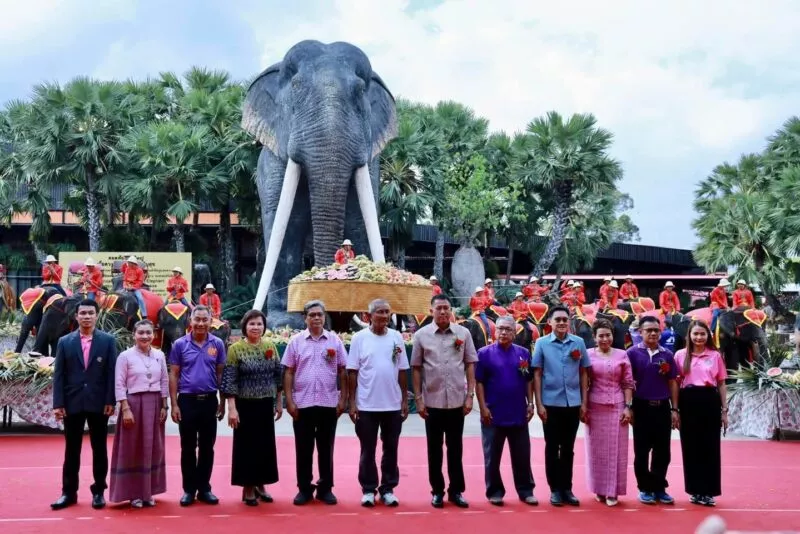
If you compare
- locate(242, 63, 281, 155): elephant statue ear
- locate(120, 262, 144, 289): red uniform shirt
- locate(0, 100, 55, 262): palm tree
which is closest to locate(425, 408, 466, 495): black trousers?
locate(120, 262, 144, 289): red uniform shirt

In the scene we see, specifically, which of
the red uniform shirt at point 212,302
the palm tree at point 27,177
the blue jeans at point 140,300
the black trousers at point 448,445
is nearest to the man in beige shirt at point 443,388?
the black trousers at point 448,445

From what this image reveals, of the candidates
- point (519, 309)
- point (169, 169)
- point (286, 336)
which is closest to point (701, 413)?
point (286, 336)

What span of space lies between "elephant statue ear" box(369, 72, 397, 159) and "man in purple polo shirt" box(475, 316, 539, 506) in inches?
343

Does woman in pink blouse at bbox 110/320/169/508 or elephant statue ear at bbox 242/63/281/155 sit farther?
elephant statue ear at bbox 242/63/281/155

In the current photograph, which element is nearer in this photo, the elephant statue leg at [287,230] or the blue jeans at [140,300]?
the blue jeans at [140,300]

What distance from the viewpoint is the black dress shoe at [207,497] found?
263 inches

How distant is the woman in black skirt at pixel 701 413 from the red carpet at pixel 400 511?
19 centimetres

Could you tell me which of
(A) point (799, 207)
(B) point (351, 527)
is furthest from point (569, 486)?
(A) point (799, 207)

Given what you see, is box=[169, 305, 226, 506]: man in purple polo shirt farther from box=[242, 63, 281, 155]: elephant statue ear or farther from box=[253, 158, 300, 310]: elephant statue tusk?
box=[242, 63, 281, 155]: elephant statue ear

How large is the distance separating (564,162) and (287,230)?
→ 18.9m

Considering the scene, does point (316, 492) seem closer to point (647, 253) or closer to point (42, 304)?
point (42, 304)

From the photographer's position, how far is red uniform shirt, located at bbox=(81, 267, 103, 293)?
41.8 ft

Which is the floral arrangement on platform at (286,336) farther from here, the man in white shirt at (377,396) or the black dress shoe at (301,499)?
the black dress shoe at (301,499)

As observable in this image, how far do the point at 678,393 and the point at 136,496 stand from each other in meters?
3.76
